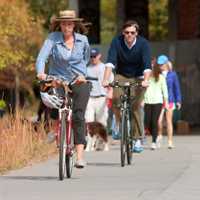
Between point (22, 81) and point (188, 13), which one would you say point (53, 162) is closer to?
point (188, 13)

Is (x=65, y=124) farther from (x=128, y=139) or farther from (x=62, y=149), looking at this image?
(x=128, y=139)

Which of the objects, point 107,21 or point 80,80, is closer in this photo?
point 80,80

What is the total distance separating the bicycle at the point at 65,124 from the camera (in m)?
11.6

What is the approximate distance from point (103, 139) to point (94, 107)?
2.19 feet

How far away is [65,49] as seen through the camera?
12.1 m

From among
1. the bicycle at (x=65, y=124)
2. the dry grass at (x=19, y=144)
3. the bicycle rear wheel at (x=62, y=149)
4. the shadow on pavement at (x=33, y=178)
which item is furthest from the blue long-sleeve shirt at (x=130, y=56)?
the bicycle rear wheel at (x=62, y=149)

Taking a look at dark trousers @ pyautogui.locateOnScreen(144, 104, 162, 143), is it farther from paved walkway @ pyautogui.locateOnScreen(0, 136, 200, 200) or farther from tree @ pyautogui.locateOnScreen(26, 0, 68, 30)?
tree @ pyautogui.locateOnScreen(26, 0, 68, 30)

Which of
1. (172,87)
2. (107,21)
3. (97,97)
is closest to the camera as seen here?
(97,97)

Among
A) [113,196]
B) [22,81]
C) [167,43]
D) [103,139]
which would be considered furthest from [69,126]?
[22,81]

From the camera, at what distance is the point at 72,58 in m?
12.1

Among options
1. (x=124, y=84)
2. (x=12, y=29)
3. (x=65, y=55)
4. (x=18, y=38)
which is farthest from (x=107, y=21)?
(x=65, y=55)

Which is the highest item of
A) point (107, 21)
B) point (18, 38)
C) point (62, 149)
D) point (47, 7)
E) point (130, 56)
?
point (47, 7)

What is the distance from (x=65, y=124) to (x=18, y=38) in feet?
79.6

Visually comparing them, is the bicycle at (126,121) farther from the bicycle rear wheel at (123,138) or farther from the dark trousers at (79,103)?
the dark trousers at (79,103)
